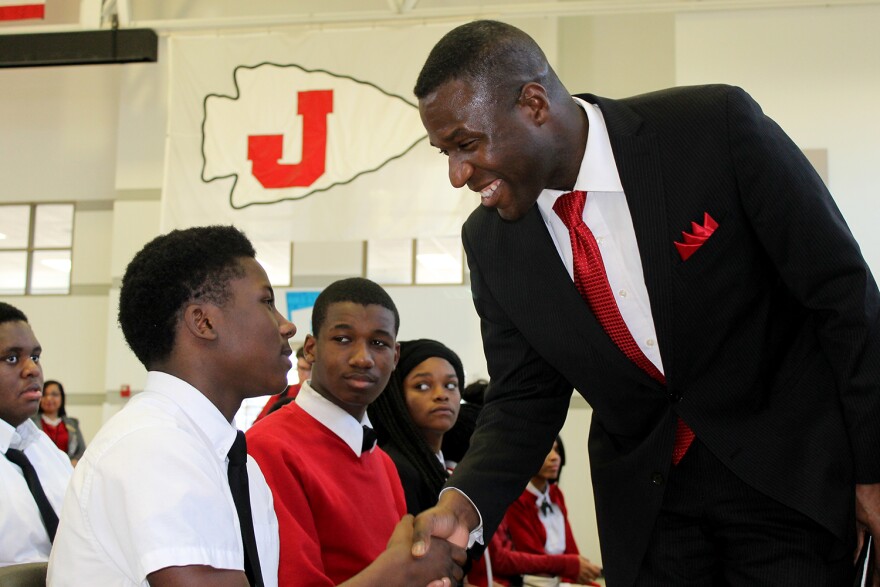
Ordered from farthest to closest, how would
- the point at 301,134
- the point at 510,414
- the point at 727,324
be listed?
1. the point at 301,134
2. the point at 510,414
3. the point at 727,324

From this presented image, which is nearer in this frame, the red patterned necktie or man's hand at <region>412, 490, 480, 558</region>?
the red patterned necktie

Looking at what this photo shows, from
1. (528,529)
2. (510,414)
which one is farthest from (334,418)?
(528,529)

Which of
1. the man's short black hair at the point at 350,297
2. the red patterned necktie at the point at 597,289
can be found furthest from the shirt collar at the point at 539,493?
the red patterned necktie at the point at 597,289

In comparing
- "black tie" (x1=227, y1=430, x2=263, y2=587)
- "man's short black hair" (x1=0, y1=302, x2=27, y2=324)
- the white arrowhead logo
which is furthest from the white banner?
"black tie" (x1=227, y1=430, x2=263, y2=587)

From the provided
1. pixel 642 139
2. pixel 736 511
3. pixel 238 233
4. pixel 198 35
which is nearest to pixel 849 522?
pixel 736 511

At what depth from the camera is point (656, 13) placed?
7441 millimetres

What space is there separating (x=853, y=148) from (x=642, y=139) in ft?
21.1

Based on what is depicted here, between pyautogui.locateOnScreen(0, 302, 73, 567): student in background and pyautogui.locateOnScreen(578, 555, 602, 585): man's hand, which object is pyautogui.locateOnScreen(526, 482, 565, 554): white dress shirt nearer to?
pyautogui.locateOnScreen(578, 555, 602, 585): man's hand

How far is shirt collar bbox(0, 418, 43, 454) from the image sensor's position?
2887mm

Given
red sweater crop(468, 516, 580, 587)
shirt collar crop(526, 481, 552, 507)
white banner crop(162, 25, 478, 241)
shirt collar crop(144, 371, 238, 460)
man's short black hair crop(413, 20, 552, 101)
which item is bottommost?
red sweater crop(468, 516, 580, 587)

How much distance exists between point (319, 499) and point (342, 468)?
18 centimetres

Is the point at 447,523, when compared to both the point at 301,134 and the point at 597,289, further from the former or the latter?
the point at 301,134

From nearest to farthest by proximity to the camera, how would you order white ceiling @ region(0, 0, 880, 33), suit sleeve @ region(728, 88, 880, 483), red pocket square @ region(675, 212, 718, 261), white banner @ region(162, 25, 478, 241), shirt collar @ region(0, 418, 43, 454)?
suit sleeve @ region(728, 88, 880, 483), red pocket square @ region(675, 212, 718, 261), shirt collar @ region(0, 418, 43, 454), white banner @ region(162, 25, 478, 241), white ceiling @ region(0, 0, 880, 33)

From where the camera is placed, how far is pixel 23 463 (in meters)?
2.82
